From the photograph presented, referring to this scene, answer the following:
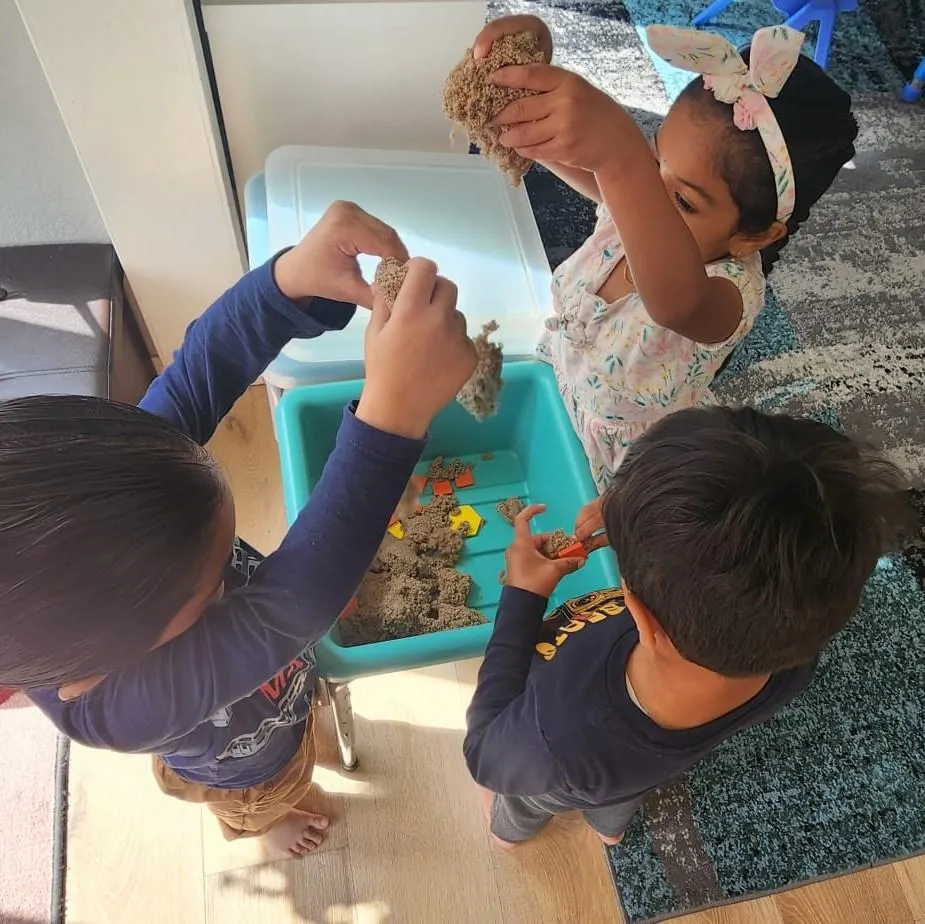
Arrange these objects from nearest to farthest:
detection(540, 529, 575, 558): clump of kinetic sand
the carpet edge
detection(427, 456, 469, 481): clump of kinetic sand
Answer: detection(540, 529, 575, 558): clump of kinetic sand → the carpet edge → detection(427, 456, 469, 481): clump of kinetic sand

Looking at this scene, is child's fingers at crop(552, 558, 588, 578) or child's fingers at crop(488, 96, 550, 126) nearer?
child's fingers at crop(488, 96, 550, 126)

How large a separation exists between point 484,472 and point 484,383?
0.53 meters

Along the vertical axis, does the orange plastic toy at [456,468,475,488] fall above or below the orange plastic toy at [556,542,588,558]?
below

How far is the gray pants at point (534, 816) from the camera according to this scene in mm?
973

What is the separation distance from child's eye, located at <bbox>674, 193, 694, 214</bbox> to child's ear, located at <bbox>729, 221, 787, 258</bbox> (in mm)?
67

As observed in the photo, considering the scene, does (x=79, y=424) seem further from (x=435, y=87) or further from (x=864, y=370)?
(x=864, y=370)

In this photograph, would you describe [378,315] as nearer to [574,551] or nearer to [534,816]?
[574,551]

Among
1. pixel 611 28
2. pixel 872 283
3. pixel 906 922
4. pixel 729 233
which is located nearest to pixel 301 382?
pixel 729 233

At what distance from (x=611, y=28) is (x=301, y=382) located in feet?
4.98

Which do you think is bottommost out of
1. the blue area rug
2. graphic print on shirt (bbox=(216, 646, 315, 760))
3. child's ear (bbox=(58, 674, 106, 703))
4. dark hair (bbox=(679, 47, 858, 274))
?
the blue area rug

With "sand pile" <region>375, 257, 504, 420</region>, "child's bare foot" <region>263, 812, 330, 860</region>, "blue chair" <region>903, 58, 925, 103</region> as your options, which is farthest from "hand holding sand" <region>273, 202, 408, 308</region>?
"blue chair" <region>903, 58, 925, 103</region>

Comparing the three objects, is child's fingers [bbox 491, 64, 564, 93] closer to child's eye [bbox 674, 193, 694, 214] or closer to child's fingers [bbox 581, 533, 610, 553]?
child's eye [bbox 674, 193, 694, 214]

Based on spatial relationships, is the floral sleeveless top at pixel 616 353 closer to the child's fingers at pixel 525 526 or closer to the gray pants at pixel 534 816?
the child's fingers at pixel 525 526

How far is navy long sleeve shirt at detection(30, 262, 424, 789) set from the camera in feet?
1.82
